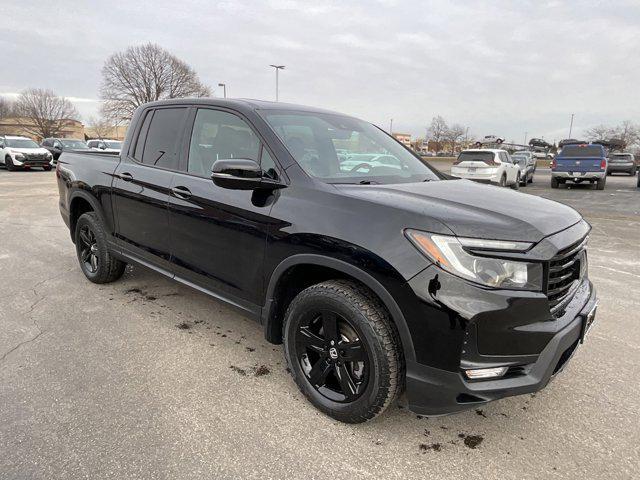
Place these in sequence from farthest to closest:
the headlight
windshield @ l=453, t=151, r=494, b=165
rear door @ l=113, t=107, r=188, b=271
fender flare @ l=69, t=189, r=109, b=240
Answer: windshield @ l=453, t=151, r=494, b=165
fender flare @ l=69, t=189, r=109, b=240
rear door @ l=113, t=107, r=188, b=271
the headlight

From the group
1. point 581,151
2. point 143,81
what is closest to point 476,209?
point 581,151

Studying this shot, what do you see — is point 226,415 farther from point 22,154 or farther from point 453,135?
point 453,135

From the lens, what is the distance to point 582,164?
17141 mm

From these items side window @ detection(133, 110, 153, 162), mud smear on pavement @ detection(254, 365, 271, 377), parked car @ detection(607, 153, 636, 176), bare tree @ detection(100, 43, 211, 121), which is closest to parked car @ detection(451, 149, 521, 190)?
side window @ detection(133, 110, 153, 162)

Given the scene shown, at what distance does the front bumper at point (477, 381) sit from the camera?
202cm

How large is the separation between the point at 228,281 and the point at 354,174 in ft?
3.65

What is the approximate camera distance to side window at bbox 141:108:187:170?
3.55 m

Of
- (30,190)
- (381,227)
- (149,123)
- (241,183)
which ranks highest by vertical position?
(149,123)

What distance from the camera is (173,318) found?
12.7ft

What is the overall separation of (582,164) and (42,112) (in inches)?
3205

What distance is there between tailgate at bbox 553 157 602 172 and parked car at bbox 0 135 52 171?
77.9 feet

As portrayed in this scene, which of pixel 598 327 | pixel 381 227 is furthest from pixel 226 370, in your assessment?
pixel 598 327

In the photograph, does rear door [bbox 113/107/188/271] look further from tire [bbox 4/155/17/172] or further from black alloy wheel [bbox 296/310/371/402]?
tire [bbox 4/155/17/172]

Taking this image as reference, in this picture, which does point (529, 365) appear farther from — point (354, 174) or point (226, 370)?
point (226, 370)
